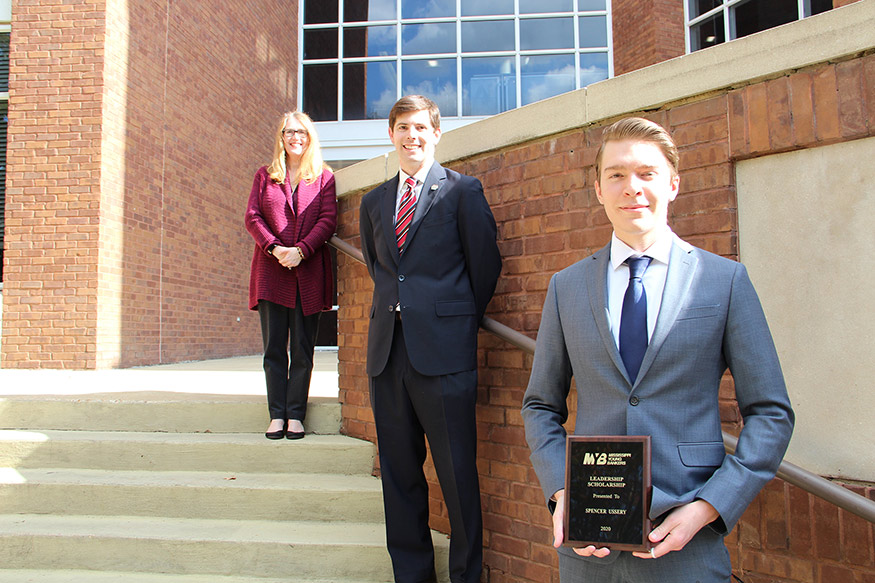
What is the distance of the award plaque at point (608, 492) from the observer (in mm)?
1268

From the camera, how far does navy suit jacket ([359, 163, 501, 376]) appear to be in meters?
2.68

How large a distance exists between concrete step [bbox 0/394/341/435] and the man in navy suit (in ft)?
4.14

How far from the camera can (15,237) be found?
741 centimetres

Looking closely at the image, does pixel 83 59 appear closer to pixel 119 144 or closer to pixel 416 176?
pixel 119 144

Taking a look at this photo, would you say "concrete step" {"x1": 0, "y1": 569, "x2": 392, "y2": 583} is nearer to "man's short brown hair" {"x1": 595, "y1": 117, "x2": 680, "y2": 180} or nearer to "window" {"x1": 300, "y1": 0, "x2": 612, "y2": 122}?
"man's short brown hair" {"x1": 595, "y1": 117, "x2": 680, "y2": 180}

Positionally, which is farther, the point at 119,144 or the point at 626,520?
the point at 119,144

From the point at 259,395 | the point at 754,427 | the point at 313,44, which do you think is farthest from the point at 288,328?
the point at 313,44

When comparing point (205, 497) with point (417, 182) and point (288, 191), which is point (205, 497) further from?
point (417, 182)

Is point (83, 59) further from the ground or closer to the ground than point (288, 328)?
further from the ground

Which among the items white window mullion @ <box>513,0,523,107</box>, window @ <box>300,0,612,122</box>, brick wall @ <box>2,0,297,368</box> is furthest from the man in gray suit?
white window mullion @ <box>513,0,523,107</box>

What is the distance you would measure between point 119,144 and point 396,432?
21.0ft

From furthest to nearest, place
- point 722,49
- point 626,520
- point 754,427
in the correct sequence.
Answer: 1. point 722,49
2. point 754,427
3. point 626,520

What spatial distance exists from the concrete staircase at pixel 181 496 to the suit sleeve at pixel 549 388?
5.27 ft

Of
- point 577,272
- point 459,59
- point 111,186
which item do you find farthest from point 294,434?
point 459,59
